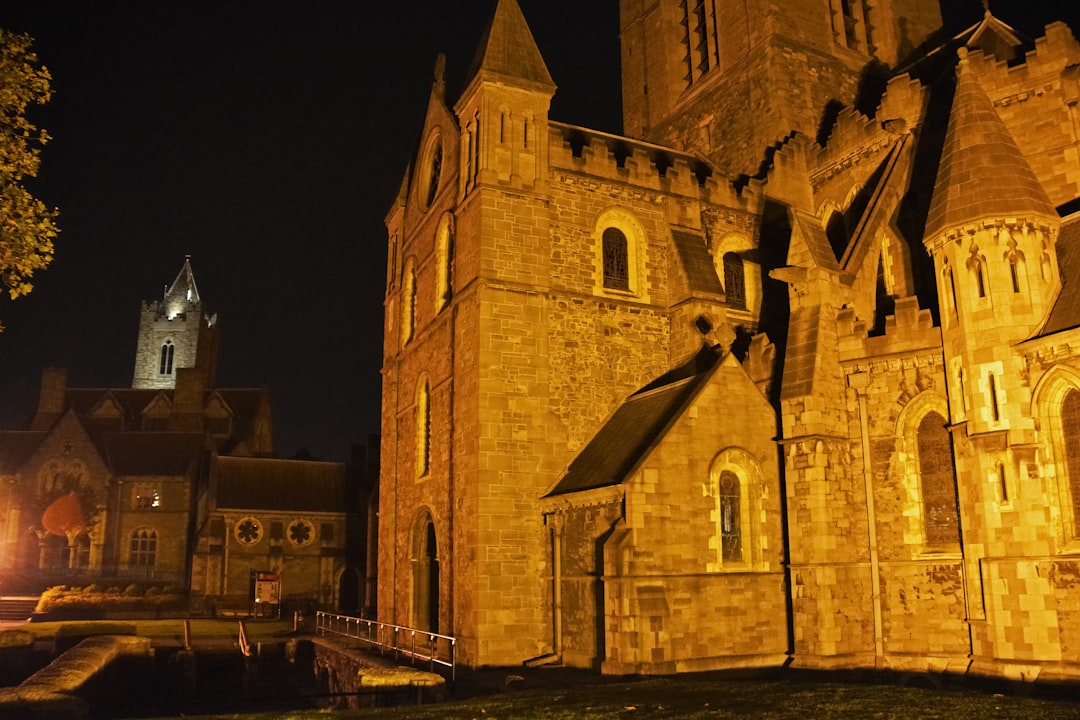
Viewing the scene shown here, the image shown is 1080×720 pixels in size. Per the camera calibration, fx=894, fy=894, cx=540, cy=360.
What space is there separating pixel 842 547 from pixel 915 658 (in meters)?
2.52

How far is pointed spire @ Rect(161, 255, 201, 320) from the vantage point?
96.0 m

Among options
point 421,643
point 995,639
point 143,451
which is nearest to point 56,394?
point 143,451

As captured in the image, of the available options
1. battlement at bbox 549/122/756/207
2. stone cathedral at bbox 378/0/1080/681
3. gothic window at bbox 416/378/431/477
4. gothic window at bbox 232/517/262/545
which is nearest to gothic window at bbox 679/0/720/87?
stone cathedral at bbox 378/0/1080/681

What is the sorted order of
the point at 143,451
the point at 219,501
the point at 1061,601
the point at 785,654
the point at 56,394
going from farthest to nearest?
the point at 56,394, the point at 143,451, the point at 219,501, the point at 785,654, the point at 1061,601

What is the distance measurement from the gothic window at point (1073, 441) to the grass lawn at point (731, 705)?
472 centimetres

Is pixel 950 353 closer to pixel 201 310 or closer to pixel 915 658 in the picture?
pixel 915 658

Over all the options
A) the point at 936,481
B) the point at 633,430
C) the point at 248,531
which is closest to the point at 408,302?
the point at 633,430

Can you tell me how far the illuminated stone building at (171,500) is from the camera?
51.0 m

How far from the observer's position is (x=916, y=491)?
18594 millimetres

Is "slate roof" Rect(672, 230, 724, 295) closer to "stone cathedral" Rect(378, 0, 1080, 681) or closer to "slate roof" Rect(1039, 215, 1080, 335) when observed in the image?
"stone cathedral" Rect(378, 0, 1080, 681)

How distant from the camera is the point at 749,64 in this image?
31.5 m

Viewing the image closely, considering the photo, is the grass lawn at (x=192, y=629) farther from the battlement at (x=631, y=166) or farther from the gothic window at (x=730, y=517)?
the battlement at (x=631, y=166)

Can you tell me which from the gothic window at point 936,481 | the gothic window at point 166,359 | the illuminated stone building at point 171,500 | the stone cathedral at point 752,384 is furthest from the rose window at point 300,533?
the gothic window at point 166,359

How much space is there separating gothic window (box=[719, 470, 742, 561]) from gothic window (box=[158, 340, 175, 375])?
278 feet
